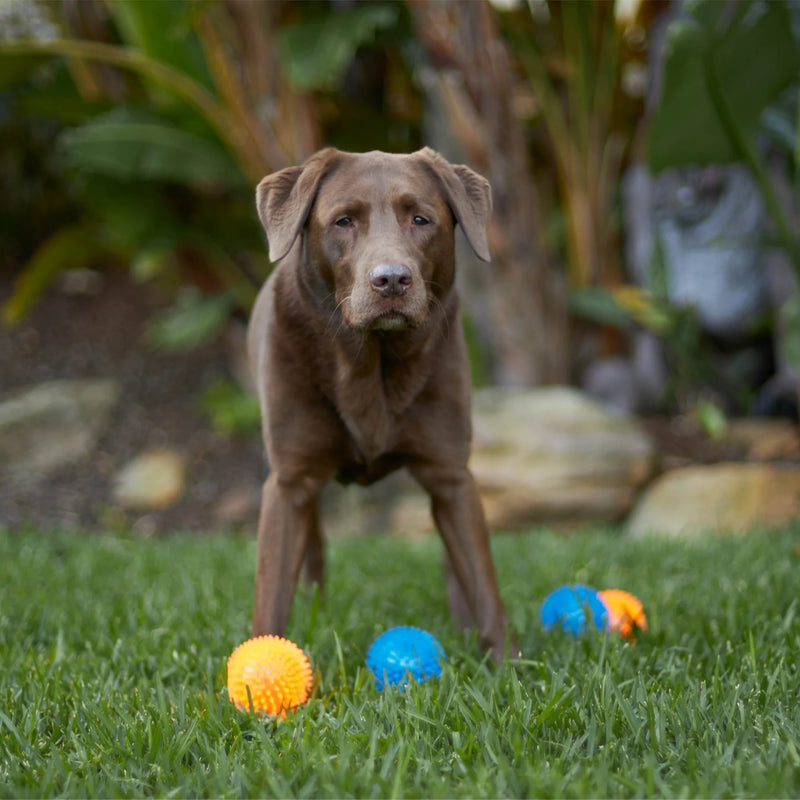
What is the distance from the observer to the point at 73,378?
840 centimetres

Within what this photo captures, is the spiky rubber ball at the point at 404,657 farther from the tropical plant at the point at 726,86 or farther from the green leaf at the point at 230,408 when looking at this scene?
the green leaf at the point at 230,408

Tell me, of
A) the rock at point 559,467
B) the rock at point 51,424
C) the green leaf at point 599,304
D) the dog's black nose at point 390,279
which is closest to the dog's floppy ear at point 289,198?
the dog's black nose at point 390,279

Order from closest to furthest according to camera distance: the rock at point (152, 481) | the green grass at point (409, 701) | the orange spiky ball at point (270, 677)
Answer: the green grass at point (409, 701) < the orange spiky ball at point (270, 677) < the rock at point (152, 481)

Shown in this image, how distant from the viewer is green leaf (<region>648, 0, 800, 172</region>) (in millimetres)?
4445

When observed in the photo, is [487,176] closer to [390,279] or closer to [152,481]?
[152,481]

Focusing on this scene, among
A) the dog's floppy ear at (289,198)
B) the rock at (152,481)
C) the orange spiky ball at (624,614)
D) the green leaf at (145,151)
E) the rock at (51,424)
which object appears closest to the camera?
the dog's floppy ear at (289,198)

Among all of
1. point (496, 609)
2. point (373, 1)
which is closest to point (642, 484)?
point (496, 609)

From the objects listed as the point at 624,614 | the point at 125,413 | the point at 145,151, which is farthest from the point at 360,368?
the point at 125,413

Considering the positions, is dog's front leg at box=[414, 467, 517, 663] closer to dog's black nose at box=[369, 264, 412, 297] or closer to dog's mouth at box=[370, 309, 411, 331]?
dog's mouth at box=[370, 309, 411, 331]

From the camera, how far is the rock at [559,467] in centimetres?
549

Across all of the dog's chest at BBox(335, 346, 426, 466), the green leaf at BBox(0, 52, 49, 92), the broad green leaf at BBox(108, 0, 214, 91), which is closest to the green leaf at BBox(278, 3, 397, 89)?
the broad green leaf at BBox(108, 0, 214, 91)

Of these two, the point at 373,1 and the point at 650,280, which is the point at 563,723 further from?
the point at 373,1

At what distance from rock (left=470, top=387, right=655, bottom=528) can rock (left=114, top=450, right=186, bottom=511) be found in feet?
8.50

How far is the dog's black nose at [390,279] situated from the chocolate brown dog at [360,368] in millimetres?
140
